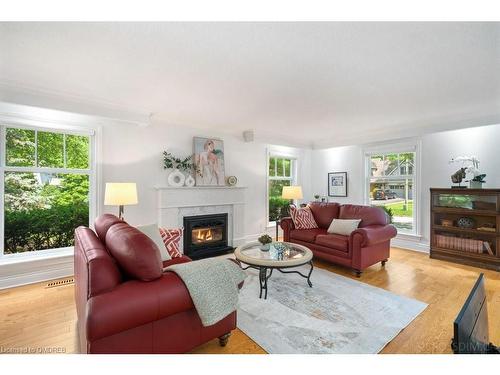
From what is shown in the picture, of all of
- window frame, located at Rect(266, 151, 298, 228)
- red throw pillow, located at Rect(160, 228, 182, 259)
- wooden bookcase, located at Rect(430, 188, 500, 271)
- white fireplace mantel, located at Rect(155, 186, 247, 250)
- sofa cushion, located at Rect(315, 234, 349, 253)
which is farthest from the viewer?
window frame, located at Rect(266, 151, 298, 228)

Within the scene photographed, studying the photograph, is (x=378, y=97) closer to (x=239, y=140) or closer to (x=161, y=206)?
(x=239, y=140)

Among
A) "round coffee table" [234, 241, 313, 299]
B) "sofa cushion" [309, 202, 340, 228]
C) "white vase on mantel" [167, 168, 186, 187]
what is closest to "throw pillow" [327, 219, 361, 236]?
"sofa cushion" [309, 202, 340, 228]

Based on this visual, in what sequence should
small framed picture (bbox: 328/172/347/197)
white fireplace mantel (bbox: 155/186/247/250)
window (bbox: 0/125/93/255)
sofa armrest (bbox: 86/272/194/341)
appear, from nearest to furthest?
sofa armrest (bbox: 86/272/194/341)
window (bbox: 0/125/93/255)
white fireplace mantel (bbox: 155/186/247/250)
small framed picture (bbox: 328/172/347/197)

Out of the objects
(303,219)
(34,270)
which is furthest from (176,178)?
(303,219)

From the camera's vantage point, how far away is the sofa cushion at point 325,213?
14.1 feet

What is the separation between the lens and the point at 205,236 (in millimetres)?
4438

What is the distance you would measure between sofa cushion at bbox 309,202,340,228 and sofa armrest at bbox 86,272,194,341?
324 cm

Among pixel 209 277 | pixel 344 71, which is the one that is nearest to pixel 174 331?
pixel 209 277

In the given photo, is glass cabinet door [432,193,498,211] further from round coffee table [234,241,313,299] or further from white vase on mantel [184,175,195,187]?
white vase on mantel [184,175,195,187]

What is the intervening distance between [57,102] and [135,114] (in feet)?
3.01

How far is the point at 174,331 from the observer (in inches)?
61.1

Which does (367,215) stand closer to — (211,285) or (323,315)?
(323,315)

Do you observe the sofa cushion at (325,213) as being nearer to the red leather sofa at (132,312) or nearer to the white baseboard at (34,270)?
the red leather sofa at (132,312)

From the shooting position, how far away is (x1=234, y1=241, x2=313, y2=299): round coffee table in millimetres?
2574
